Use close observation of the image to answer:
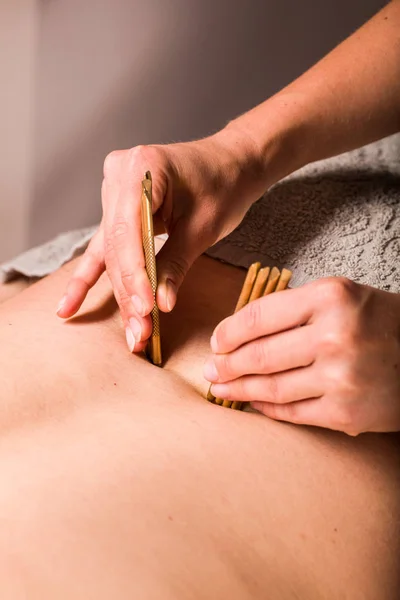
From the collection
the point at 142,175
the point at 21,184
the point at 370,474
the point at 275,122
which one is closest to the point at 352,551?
the point at 370,474

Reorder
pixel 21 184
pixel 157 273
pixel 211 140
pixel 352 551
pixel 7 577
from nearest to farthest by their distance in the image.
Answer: pixel 7 577
pixel 352 551
pixel 157 273
pixel 211 140
pixel 21 184

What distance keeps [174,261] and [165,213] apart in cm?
6

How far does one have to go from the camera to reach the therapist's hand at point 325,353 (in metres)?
0.54

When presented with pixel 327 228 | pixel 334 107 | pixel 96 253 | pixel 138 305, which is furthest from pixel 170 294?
pixel 334 107

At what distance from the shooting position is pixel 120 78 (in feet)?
4.40

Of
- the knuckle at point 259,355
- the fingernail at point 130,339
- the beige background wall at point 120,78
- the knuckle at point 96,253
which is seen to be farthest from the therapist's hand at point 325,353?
the beige background wall at point 120,78

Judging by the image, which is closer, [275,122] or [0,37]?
[275,122]

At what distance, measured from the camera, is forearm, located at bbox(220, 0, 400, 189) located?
81cm

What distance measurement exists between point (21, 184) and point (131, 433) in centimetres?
97

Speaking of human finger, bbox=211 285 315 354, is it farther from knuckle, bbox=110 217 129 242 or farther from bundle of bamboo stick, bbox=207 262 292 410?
knuckle, bbox=110 217 129 242

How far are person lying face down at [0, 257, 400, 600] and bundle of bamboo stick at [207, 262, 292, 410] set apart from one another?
89mm

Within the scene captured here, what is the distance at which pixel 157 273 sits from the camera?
2.15 feet

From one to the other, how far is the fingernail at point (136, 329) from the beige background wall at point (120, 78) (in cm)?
83

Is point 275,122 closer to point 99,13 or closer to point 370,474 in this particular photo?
point 370,474
